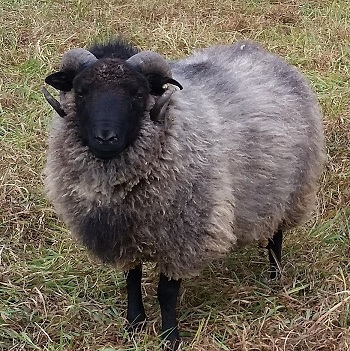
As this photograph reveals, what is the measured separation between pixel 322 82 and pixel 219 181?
132 inches

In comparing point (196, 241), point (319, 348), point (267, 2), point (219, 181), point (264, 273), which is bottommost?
point (267, 2)

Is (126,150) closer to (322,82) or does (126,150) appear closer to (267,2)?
(322,82)

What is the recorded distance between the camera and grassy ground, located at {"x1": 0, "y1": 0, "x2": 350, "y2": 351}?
349 centimetres

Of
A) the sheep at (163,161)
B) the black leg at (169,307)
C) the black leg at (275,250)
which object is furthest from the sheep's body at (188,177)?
the black leg at (275,250)

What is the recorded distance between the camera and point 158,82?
10.3 ft

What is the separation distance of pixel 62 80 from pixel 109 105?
1.26 feet

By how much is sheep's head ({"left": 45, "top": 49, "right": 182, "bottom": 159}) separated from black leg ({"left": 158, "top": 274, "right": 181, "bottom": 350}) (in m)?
0.81

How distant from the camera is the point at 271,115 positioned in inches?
147

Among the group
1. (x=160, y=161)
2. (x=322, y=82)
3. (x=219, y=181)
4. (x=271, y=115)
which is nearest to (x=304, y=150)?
(x=271, y=115)

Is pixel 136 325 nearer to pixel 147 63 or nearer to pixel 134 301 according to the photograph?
pixel 134 301

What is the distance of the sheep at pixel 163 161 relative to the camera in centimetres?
304

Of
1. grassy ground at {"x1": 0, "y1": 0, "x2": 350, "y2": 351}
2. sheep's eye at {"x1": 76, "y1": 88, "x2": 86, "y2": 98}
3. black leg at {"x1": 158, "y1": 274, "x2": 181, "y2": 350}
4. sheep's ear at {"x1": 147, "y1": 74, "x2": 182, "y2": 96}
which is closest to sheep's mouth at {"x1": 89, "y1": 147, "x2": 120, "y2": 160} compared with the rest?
sheep's eye at {"x1": 76, "y1": 88, "x2": 86, "y2": 98}

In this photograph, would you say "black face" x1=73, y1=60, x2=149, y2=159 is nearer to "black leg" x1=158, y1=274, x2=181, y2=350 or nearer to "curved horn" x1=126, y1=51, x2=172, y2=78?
"curved horn" x1=126, y1=51, x2=172, y2=78

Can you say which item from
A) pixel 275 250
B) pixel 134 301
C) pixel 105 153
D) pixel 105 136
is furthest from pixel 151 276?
pixel 105 136
